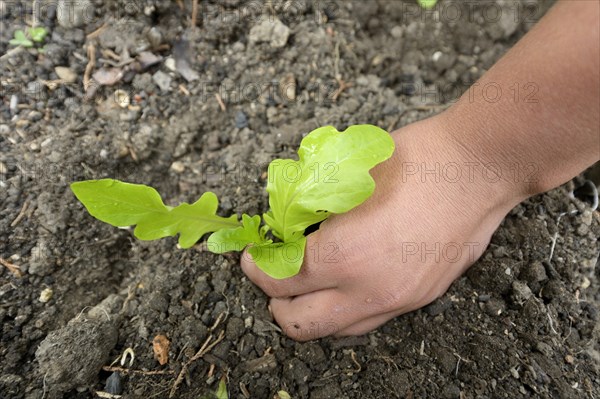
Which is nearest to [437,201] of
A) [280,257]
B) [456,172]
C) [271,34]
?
[456,172]

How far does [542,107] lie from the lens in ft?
3.10

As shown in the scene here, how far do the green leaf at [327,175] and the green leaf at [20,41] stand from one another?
977mm

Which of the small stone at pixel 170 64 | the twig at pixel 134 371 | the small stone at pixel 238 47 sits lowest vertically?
the twig at pixel 134 371

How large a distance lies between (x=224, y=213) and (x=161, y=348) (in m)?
0.41

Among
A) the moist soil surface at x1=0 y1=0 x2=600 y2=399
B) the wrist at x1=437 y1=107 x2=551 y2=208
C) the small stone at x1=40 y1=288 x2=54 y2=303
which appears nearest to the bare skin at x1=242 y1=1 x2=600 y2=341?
the wrist at x1=437 y1=107 x2=551 y2=208

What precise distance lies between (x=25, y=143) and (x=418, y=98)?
127 cm

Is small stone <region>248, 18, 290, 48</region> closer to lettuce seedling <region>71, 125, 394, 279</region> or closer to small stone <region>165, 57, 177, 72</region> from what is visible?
small stone <region>165, 57, 177, 72</region>

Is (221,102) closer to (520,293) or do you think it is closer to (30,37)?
(30,37)

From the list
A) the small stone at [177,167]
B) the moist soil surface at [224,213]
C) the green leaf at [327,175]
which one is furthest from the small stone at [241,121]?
the green leaf at [327,175]

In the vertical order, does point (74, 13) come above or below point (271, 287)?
above

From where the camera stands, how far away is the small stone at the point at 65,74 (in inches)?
58.0

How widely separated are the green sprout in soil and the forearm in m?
1.29

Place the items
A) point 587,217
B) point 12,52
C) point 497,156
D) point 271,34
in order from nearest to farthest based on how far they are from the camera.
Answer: point 497,156 → point 587,217 → point 12,52 → point 271,34

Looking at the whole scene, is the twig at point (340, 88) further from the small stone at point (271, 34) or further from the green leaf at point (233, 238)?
the green leaf at point (233, 238)
